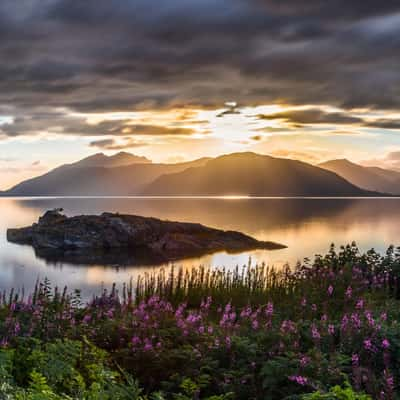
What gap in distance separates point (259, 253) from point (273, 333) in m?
27.5

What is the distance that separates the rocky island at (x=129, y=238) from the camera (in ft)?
108

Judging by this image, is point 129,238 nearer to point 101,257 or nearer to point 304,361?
point 101,257

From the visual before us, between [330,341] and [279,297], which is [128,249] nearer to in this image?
[279,297]

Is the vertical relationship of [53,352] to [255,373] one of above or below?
above

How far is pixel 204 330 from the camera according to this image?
765 cm

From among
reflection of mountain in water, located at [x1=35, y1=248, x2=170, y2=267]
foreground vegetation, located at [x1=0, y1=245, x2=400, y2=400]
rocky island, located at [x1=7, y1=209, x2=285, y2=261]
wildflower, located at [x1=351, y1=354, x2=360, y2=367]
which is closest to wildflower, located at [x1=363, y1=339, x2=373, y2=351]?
foreground vegetation, located at [x1=0, y1=245, x2=400, y2=400]

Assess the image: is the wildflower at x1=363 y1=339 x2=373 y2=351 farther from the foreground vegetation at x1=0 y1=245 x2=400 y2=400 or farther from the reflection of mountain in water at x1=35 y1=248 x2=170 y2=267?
the reflection of mountain in water at x1=35 y1=248 x2=170 y2=267

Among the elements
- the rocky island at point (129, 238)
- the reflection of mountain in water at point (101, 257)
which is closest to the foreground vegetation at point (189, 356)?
the reflection of mountain in water at point (101, 257)

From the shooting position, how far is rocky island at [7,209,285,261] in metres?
33.0

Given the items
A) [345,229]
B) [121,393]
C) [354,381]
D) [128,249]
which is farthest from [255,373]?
[345,229]

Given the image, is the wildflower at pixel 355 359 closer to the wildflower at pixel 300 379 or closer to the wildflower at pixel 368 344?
the wildflower at pixel 368 344

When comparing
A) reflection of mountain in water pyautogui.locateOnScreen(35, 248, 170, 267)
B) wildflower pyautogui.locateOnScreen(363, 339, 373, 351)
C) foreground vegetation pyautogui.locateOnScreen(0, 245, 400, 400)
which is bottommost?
reflection of mountain in water pyautogui.locateOnScreen(35, 248, 170, 267)

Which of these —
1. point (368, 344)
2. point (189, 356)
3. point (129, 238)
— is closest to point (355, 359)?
point (368, 344)

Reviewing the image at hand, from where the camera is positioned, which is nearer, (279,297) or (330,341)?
(330,341)
